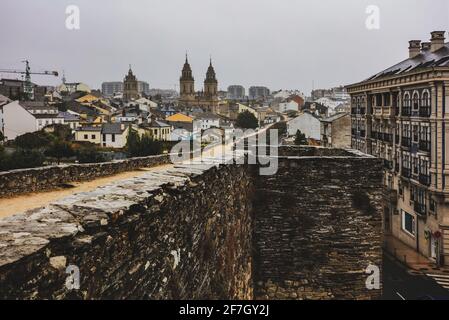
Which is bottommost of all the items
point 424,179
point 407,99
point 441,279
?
point 441,279

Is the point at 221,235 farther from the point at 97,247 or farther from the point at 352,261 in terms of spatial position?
the point at 352,261

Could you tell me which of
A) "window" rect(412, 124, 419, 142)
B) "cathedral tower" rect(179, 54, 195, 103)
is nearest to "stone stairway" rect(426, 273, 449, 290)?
"window" rect(412, 124, 419, 142)

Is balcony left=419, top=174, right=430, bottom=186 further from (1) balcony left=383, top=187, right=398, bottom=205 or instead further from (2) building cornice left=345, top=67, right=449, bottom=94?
(1) balcony left=383, top=187, right=398, bottom=205

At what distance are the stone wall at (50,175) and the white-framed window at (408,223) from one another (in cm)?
2417

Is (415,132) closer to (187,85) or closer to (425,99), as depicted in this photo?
(425,99)

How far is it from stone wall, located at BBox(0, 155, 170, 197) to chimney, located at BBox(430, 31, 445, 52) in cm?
2963

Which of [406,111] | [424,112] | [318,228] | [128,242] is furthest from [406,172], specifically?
[128,242]

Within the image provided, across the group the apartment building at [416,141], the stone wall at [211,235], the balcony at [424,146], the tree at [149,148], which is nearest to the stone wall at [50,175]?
the stone wall at [211,235]

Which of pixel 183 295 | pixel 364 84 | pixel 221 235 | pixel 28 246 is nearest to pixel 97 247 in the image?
pixel 28 246

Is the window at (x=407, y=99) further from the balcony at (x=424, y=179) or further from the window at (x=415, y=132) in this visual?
the balcony at (x=424, y=179)

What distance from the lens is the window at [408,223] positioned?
34.7 m

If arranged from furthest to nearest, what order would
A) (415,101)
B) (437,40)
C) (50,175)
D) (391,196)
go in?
1. (437,40)
2. (391,196)
3. (415,101)
4. (50,175)

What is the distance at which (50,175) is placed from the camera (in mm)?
12859

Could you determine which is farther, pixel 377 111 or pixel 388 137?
pixel 377 111
